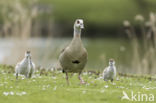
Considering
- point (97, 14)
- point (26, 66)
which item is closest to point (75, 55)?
point (26, 66)

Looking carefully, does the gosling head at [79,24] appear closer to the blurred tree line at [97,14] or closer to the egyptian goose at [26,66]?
the egyptian goose at [26,66]

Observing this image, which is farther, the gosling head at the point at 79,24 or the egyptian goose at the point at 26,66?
the egyptian goose at the point at 26,66

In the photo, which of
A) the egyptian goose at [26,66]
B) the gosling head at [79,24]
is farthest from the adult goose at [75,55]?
the egyptian goose at [26,66]

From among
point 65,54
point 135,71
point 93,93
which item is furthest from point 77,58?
point 135,71

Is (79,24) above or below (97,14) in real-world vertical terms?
below

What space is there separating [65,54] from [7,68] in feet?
18.8

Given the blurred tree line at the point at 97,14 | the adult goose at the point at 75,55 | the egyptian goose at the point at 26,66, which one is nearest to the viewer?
the adult goose at the point at 75,55

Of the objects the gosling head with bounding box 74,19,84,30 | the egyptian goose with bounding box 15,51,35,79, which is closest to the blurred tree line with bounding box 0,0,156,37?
the egyptian goose with bounding box 15,51,35,79

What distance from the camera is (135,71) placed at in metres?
22.4

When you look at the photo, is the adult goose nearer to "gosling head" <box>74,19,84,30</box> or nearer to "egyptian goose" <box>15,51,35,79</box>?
"gosling head" <box>74,19,84,30</box>

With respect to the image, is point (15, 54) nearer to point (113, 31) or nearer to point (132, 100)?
Answer: point (132, 100)

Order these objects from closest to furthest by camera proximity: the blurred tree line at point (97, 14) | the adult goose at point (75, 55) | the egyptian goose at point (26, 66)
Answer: the adult goose at point (75, 55), the egyptian goose at point (26, 66), the blurred tree line at point (97, 14)

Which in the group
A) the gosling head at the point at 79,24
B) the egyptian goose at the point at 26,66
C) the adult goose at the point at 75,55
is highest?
the gosling head at the point at 79,24

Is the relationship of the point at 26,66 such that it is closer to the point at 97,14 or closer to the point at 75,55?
the point at 75,55
